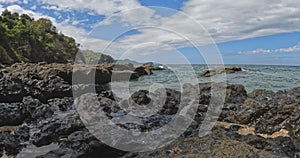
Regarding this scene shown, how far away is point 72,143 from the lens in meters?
6.39

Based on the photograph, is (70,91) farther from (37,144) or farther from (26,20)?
(26,20)

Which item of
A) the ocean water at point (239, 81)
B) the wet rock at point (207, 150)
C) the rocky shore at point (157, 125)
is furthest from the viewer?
the ocean water at point (239, 81)

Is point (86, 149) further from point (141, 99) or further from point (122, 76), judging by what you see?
point (122, 76)

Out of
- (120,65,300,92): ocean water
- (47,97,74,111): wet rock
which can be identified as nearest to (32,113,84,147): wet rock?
(47,97,74,111): wet rock

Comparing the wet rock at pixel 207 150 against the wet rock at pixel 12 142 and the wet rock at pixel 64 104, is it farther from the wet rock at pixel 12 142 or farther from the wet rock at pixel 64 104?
the wet rock at pixel 64 104

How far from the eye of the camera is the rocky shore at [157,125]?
17.1 ft

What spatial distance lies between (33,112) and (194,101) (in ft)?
20.0

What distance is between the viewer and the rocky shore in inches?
205

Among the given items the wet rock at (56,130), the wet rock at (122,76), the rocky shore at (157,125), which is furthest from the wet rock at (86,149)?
the wet rock at (122,76)

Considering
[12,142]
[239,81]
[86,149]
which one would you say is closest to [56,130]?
[12,142]

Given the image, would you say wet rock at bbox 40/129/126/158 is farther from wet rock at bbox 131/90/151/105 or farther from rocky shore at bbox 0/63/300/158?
wet rock at bbox 131/90/151/105

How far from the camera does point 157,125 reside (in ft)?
27.1

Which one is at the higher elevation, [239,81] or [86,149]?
[239,81]

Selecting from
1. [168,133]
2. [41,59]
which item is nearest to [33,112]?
[168,133]
